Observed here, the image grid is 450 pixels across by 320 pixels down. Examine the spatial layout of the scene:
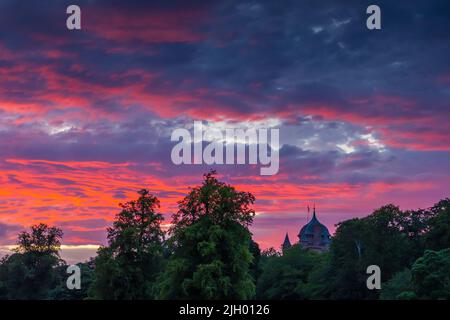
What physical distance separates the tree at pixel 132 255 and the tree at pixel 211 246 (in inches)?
184

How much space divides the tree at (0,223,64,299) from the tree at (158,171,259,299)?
4141cm

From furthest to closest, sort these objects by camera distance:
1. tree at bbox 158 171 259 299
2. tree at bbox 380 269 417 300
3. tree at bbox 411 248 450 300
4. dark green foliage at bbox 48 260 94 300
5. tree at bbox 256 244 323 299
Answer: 1. tree at bbox 256 244 323 299
2. dark green foliage at bbox 48 260 94 300
3. tree at bbox 380 269 417 300
4. tree at bbox 411 248 450 300
5. tree at bbox 158 171 259 299

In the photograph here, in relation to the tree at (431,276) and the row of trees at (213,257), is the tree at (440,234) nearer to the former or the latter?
the row of trees at (213,257)

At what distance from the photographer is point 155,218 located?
187 feet

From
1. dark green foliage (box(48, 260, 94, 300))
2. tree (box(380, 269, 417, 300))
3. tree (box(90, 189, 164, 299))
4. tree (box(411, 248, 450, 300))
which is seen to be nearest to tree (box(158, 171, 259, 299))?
tree (box(90, 189, 164, 299))

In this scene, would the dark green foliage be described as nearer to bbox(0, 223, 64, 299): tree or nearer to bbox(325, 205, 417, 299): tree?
bbox(0, 223, 64, 299): tree

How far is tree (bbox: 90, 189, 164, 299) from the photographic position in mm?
54084

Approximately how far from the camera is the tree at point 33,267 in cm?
8588

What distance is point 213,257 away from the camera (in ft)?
154

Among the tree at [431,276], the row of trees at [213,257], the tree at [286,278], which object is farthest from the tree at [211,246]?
the tree at [286,278]

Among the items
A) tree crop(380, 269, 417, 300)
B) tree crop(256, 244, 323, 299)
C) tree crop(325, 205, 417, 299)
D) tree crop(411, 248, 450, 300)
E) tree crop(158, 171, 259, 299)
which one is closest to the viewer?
tree crop(158, 171, 259, 299)

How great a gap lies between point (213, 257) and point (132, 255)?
11.3 meters
